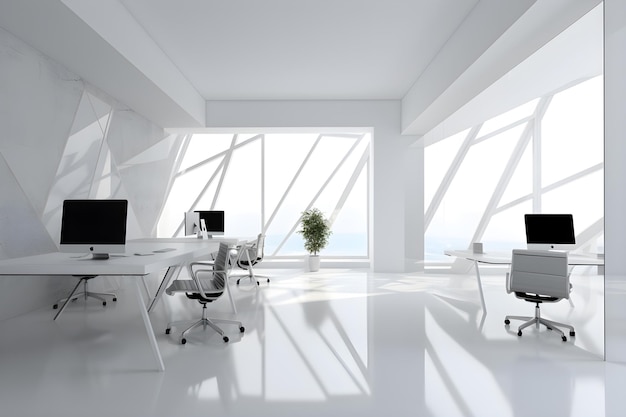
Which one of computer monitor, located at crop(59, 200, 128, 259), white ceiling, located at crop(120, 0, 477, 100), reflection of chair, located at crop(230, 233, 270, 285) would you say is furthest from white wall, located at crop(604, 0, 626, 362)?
reflection of chair, located at crop(230, 233, 270, 285)

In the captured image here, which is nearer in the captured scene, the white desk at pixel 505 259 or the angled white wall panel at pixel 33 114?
the white desk at pixel 505 259

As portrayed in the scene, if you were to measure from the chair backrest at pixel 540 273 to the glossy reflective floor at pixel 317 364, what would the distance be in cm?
49

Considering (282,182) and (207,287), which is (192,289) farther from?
(282,182)

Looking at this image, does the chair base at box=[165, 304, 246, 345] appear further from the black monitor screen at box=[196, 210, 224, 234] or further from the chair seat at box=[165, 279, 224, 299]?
the black monitor screen at box=[196, 210, 224, 234]

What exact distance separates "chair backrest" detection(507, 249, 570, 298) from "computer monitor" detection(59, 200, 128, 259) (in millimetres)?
3789

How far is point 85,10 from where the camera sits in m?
4.05

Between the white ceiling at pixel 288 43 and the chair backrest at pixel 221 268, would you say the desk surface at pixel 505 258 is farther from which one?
the chair backrest at pixel 221 268

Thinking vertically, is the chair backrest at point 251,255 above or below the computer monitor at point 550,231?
below

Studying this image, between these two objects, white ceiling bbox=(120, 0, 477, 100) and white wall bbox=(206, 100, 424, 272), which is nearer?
white ceiling bbox=(120, 0, 477, 100)

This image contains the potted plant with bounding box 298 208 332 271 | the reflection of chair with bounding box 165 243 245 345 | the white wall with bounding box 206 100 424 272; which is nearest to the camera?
the reflection of chair with bounding box 165 243 245 345

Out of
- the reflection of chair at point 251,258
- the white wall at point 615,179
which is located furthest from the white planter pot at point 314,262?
the white wall at point 615,179

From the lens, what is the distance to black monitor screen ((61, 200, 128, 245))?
12.0 feet

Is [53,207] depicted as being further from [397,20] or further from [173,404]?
[397,20]

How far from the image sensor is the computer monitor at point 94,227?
11.9 ft
